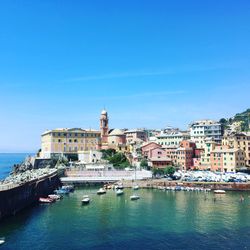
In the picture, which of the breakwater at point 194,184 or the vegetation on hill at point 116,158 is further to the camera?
the vegetation on hill at point 116,158

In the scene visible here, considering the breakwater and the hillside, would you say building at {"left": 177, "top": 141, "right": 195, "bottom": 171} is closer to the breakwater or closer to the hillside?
the breakwater

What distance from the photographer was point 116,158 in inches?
3888

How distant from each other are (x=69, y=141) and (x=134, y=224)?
72.3 meters

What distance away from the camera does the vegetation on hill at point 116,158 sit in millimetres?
95469

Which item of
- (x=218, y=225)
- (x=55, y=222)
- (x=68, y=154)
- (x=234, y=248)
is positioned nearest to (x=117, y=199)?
(x=55, y=222)

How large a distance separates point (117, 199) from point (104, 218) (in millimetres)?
15794

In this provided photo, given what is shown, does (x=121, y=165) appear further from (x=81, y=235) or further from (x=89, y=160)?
(x=81, y=235)

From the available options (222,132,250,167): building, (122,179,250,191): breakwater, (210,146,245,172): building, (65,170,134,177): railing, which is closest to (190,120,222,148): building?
(222,132,250,167): building

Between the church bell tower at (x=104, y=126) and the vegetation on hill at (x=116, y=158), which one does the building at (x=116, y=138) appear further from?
the vegetation on hill at (x=116, y=158)

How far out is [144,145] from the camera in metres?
104

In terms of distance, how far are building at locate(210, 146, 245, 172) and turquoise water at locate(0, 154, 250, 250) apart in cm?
2593

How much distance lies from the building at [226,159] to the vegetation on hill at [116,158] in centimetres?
2201

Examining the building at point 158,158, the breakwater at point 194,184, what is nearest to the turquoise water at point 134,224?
the breakwater at point 194,184

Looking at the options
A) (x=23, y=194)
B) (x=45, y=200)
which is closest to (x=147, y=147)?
(x=45, y=200)
